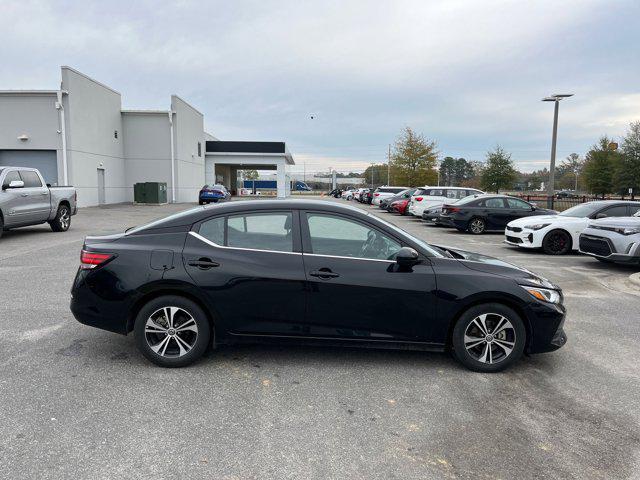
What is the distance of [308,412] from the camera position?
3643mm

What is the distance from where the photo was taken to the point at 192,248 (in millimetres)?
4418

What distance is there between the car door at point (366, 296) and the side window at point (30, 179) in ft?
38.9

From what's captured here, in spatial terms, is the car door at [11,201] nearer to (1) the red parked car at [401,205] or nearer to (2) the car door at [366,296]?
(2) the car door at [366,296]

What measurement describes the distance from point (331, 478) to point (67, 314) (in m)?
4.59

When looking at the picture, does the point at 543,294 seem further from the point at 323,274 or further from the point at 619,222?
the point at 619,222

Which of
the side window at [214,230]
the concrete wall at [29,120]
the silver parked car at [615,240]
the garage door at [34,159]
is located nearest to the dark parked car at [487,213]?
the silver parked car at [615,240]

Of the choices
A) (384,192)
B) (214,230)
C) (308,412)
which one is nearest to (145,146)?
(384,192)

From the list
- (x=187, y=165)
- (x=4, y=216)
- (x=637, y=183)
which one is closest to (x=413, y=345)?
(x=4, y=216)

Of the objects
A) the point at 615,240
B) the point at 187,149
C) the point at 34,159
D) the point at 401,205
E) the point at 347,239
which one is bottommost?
the point at 401,205

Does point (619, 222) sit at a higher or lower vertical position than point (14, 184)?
lower

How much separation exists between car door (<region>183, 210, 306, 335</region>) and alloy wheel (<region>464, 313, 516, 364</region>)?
1.57 metres

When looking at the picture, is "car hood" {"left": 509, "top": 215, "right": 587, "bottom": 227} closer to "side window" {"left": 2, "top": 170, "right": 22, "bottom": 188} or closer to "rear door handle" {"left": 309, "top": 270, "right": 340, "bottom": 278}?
"rear door handle" {"left": 309, "top": 270, "right": 340, "bottom": 278}

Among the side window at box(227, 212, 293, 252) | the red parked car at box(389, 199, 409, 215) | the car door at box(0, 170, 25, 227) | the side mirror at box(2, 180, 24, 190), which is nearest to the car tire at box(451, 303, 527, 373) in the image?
the side window at box(227, 212, 293, 252)

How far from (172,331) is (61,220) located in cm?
1248
